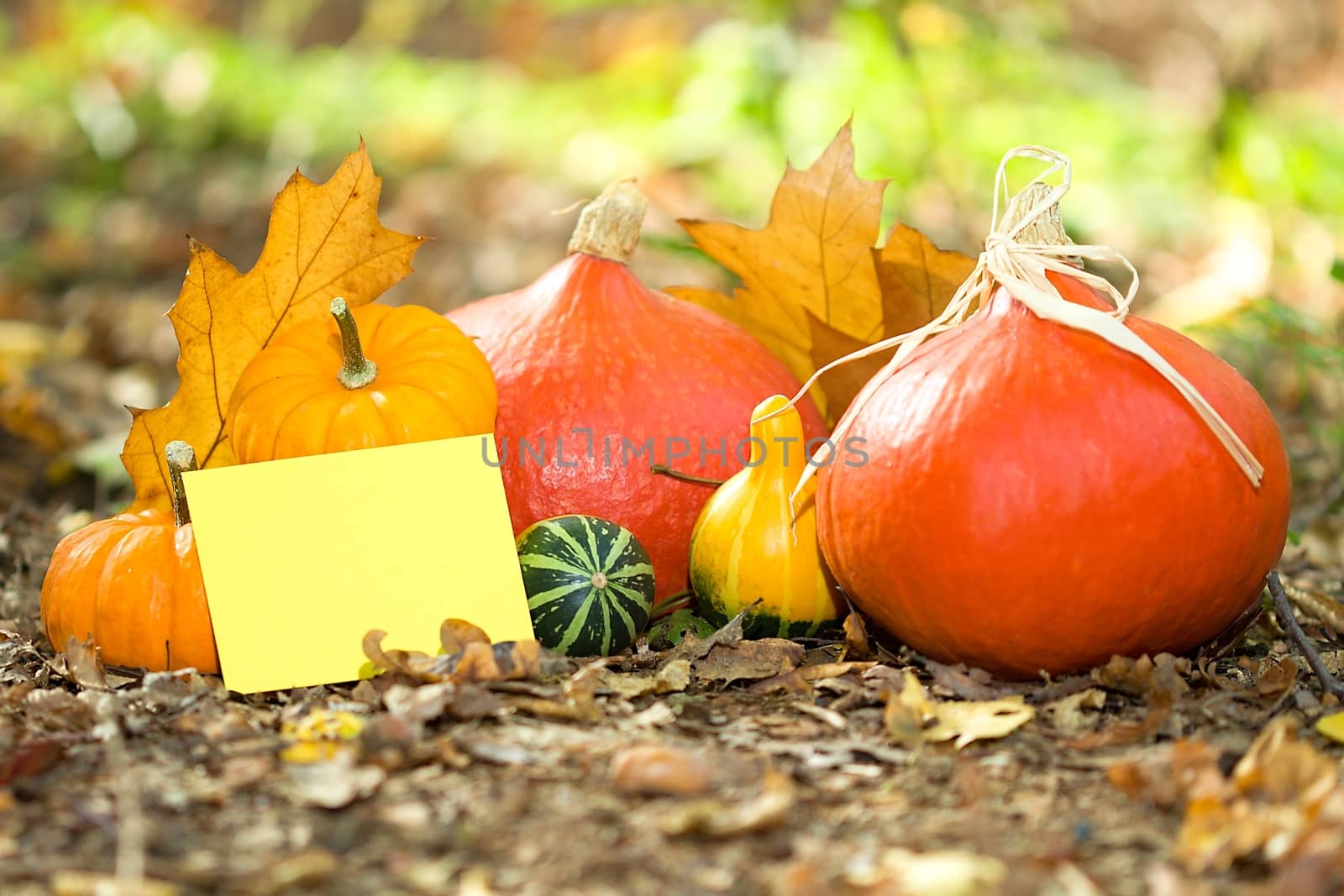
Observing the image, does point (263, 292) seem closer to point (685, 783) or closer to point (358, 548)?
point (358, 548)

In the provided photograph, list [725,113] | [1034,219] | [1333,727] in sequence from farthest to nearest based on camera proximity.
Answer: [725,113]
[1034,219]
[1333,727]

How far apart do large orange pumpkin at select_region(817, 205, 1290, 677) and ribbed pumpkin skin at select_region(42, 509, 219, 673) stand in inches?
42.9

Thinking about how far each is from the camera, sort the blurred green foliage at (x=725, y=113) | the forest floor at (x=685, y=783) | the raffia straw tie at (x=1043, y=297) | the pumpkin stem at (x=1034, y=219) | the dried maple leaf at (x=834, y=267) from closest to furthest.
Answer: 1. the forest floor at (x=685, y=783)
2. the raffia straw tie at (x=1043, y=297)
3. the pumpkin stem at (x=1034, y=219)
4. the dried maple leaf at (x=834, y=267)
5. the blurred green foliage at (x=725, y=113)

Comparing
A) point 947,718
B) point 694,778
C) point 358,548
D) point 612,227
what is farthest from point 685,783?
point 612,227

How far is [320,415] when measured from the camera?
213 cm

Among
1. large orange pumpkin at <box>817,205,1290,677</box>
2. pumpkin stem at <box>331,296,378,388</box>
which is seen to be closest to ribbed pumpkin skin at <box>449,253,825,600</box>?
pumpkin stem at <box>331,296,378,388</box>

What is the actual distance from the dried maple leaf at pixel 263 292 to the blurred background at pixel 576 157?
131cm

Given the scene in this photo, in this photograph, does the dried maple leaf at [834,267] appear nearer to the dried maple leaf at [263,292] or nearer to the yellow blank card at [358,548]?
the dried maple leaf at [263,292]

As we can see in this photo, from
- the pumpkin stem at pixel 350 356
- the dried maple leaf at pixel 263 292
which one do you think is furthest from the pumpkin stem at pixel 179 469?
the pumpkin stem at pixel 350 356

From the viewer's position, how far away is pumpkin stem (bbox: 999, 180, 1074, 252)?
205 centimetres

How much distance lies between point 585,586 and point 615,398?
0.38 m

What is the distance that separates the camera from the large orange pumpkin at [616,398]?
2293 mm

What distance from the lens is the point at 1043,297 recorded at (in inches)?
75.2

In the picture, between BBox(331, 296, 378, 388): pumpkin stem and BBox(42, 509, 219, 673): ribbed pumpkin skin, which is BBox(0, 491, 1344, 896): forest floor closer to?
BBox(42, 509, 219, 673): ribbed pumpkin skin
